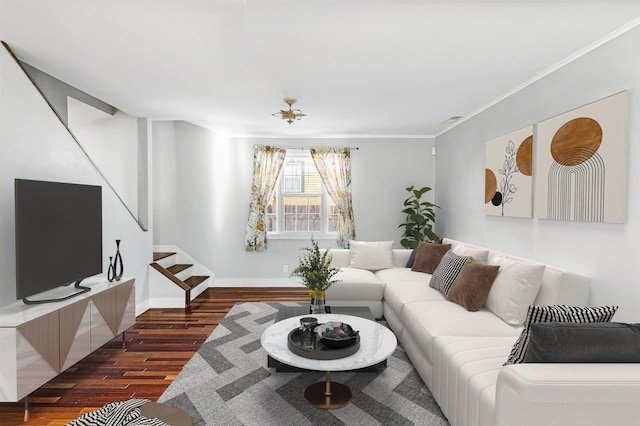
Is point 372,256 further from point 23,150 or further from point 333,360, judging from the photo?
point 23,150

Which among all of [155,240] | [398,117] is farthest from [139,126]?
[398,117]

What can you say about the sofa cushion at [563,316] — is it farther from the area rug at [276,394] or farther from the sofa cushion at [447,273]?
the sofa cushion at [447,273]

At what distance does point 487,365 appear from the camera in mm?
1821

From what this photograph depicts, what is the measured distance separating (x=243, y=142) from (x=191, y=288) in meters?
2.48

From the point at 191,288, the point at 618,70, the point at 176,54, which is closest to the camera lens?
the point at 618,70

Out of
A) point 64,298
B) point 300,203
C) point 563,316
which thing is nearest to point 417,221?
point 300,203

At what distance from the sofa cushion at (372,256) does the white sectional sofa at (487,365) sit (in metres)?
0.38

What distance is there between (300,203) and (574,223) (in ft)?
12.9

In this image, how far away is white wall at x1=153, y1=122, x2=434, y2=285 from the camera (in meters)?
5.46

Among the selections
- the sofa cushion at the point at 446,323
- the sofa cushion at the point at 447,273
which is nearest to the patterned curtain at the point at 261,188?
the sofa cushion at the point at 447,273

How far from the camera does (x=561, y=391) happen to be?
4.33ft

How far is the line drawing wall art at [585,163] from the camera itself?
2107 millimetres

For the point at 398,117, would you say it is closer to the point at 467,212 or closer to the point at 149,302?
the point at 467,212

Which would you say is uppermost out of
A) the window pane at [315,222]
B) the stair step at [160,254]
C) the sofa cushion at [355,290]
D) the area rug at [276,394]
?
the window pane at [315,222]
